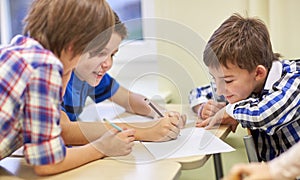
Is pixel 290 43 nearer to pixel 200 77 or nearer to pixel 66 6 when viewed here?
pixel 200 77

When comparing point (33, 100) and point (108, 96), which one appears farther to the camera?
point (108, 96)

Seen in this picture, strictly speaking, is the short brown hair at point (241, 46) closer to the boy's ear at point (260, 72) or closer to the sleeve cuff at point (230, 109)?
the boy's ear at point (260, 72)

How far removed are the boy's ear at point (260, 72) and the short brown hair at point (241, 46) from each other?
0.01 meters

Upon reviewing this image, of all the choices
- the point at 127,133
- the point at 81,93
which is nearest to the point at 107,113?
the point at 81,93

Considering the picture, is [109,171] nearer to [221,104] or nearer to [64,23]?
[64,23]

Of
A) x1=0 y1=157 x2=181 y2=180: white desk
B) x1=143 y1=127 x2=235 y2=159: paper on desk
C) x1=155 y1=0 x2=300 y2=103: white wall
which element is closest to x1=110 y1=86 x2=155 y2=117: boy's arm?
x1=155 y1=0 x2=300 y2=103: white wall

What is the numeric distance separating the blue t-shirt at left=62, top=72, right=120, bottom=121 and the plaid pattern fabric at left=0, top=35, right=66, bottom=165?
431 mm

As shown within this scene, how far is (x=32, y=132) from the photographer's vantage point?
908 millimetres

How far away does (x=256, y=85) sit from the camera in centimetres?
138

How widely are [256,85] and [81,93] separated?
59 centimetres

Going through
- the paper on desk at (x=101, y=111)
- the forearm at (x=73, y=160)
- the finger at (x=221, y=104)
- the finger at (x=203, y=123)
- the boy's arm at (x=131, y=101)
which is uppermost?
the forearm at (x=73, y=160)

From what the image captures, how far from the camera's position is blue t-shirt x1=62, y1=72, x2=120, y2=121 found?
145 cm

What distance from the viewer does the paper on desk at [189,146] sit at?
3.69ft

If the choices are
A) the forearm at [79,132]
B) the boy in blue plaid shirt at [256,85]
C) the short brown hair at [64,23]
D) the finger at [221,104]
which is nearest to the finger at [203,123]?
the boy in blue plaid shirt at [256,85]
